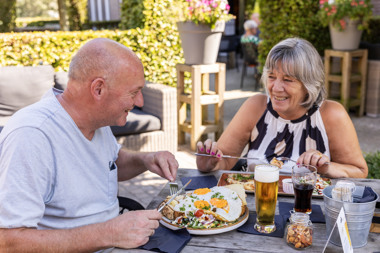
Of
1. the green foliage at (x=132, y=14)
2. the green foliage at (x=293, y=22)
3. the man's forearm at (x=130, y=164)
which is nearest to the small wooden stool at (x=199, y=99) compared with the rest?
the green foliage at (x=132, y=14)

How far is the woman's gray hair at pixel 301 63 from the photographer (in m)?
2.14

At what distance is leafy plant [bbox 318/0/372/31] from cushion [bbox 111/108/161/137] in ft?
10.3

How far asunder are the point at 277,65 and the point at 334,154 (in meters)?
0.55

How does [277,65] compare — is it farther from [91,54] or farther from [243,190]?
[91,54]

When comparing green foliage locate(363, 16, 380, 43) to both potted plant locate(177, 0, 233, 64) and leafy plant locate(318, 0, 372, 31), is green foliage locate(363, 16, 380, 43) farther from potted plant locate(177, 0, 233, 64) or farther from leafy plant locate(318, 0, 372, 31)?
potted plant locate(177, 0, 233, 64)

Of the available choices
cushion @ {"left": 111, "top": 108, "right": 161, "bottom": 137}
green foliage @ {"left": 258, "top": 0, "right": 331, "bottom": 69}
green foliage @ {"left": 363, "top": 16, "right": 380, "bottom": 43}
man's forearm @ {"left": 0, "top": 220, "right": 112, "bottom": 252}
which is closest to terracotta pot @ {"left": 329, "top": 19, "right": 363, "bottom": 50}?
green foliage @ {"left": 258, "top": 0, "right": 331, "bottom": 69}

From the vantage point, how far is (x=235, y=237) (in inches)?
54.7

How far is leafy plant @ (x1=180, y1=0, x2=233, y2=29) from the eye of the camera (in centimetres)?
454

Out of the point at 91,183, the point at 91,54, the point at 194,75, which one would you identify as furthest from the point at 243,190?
the point at 194,75

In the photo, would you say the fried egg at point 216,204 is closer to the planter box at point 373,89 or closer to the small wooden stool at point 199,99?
the small wooden stool at point 199,99

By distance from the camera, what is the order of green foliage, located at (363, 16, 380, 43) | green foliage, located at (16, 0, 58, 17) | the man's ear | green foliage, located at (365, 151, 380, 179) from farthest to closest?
green foliage, located at (16, 0, 58, 17) → green foliage, located at (363, 16, 380, 43) → green foliage, located at (365, 151, 380, 179) → the man's ear

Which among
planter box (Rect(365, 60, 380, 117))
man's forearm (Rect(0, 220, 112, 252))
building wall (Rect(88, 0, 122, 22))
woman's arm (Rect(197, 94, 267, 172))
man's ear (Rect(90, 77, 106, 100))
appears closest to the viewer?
man's forearm (Rect(0, 220, 112, 252))

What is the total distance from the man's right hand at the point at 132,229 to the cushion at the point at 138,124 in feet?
9.53

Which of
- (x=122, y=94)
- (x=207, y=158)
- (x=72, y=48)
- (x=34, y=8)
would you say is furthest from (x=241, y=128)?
(x=34, y=8)
